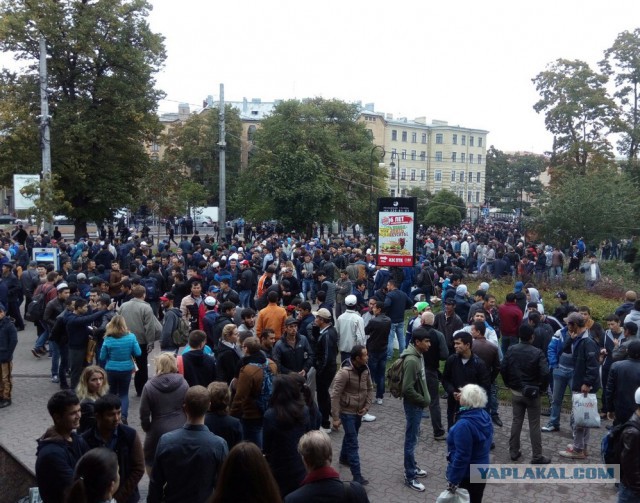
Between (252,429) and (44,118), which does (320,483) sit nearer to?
(252,429)

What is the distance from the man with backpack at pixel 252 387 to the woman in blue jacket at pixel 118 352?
7.00ft

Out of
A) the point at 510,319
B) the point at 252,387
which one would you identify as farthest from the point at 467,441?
the point at 510,319

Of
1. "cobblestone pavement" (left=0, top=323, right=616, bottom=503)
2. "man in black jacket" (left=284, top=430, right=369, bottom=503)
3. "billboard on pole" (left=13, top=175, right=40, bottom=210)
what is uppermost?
"billboard on pole" (left=13, top=175, right=40, bottom=210)

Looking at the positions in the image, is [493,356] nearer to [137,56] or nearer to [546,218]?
[546,218]

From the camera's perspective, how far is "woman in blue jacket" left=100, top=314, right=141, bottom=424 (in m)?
7.47

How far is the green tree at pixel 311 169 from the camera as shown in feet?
111

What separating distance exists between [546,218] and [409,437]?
19.8 meters

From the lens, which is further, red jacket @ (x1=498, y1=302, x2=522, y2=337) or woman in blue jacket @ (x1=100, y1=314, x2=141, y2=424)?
red jacket @ (x1=498, y1=302, x2=522, y2=337)

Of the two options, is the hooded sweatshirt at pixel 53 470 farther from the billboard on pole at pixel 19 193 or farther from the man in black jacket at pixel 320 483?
the billboard on pole at pixel 19 193

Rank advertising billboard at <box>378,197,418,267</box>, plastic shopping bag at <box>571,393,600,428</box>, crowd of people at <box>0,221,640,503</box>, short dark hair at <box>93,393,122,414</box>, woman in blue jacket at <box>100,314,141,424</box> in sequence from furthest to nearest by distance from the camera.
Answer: advertising billboard at <box>378,197,418,267</box> → woman in blue jacket at <box>100,314,141,424</box> → plastic shopping bag at <box>571,393,600,428</box> → short dark hair at <box>93,393,122,414</box> → crowd of people at <box>0,221,640,503</box>

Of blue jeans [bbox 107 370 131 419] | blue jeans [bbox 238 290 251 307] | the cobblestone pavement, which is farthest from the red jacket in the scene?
blue jeans [bbox 238 290 251 307]

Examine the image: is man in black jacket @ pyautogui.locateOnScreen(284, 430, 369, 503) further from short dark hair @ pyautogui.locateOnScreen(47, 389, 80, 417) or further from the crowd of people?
short dark hair @ pyautogui.locateOnScreen(47, 389, 80, 417)

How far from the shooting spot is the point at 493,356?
7.64 metres

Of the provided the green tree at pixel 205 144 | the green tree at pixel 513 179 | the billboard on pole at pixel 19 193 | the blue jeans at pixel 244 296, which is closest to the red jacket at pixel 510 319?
the blue jeans at pixel 244 296
